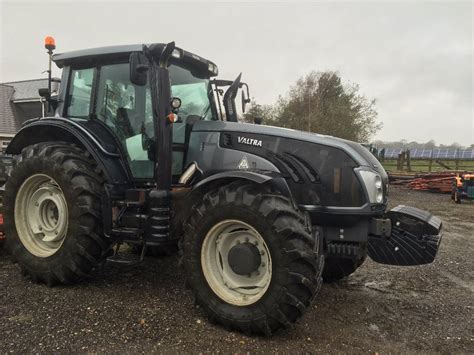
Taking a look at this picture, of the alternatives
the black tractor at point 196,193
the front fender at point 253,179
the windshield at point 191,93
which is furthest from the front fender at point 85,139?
the front fender at point 253,179

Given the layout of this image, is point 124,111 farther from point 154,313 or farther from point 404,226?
point 404,226

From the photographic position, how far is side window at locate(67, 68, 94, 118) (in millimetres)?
4449

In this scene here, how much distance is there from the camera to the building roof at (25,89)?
79.6ft

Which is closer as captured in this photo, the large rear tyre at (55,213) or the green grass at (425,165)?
the large rear tyre at (55,213)

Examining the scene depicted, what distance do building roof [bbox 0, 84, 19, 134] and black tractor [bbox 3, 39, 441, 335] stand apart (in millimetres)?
22143

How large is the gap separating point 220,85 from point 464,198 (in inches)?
462

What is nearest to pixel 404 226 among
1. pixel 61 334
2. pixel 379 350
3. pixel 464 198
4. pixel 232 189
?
pixel 379 350

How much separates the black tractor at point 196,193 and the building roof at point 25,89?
72.2ft

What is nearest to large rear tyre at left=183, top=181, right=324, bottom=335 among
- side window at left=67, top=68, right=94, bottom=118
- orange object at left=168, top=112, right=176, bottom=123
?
orange object at left=168, top=112, right=176, bottom=123

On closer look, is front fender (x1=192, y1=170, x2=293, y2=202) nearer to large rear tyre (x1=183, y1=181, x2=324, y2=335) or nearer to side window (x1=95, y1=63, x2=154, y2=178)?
large rear tyre (x1=183, y1=181, x2=324, y2=335)

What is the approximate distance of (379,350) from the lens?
3.06 meters

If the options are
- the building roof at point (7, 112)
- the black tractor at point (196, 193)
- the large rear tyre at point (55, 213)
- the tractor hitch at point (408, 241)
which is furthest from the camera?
the building roof at point (7, 112)

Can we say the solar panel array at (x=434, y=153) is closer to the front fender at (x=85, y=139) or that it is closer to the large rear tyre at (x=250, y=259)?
the front fender at (x=85, y=139)

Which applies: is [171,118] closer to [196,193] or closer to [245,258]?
[196,193]
